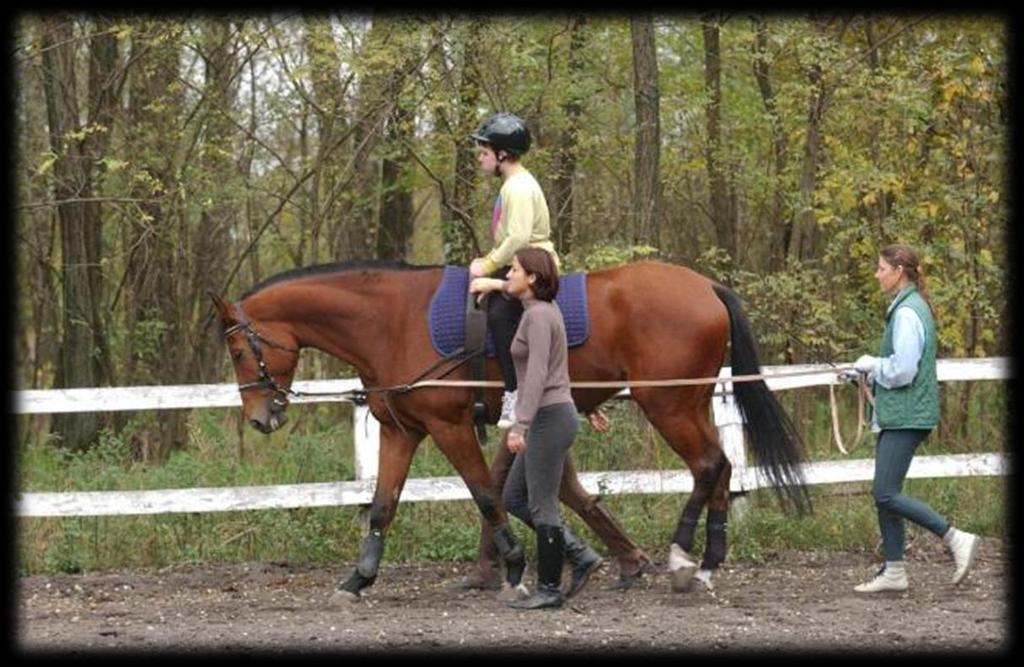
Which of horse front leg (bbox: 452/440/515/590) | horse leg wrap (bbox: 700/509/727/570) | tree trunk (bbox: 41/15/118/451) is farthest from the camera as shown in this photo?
tree trunk (bbox: 41/15/118/451)

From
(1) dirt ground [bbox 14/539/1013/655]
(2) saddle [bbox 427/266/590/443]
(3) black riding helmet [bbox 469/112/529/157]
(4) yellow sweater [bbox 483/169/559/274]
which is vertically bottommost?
(1) dirt ground [bbox 14/539/1013/655]

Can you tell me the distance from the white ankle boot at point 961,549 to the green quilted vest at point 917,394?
2.16 ft

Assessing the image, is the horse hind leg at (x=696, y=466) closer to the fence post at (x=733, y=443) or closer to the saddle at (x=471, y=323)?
the saddle at (x=471, y=323)

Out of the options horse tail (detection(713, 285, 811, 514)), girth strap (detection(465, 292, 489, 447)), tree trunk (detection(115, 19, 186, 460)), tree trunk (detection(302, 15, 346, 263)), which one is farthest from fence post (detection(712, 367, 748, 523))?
tree trunk (detection(115, 19, 186, 460))

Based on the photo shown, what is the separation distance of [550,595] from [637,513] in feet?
7.36

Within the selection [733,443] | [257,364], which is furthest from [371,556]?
[733,443]

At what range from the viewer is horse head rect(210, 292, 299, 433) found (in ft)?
27.7

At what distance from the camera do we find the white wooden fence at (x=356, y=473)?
375 inches

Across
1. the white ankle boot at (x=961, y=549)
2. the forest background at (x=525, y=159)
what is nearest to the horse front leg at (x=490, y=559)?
the white ankle boot at (x=961, y=549)

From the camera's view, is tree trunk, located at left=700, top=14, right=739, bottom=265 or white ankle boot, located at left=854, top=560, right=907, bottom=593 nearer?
white ankle boot, located at left=854, top=560, right=907, bottom=593

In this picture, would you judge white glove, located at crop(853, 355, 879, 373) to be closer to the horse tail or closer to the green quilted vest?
the green quilted vest

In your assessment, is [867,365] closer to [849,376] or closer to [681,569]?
[849,376]

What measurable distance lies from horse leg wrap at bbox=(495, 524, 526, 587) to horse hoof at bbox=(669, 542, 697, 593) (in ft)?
2.71

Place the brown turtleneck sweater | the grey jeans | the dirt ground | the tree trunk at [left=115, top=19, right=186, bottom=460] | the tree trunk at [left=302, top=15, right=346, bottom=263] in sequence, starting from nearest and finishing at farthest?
the dirt ground < the brown turtleneck sweater < the grey jeans < the tree trunk at [left=302, top=15, right=346, bottom=263] < the tree trunk at [left=115, top=19, right=186, bottom=460]
